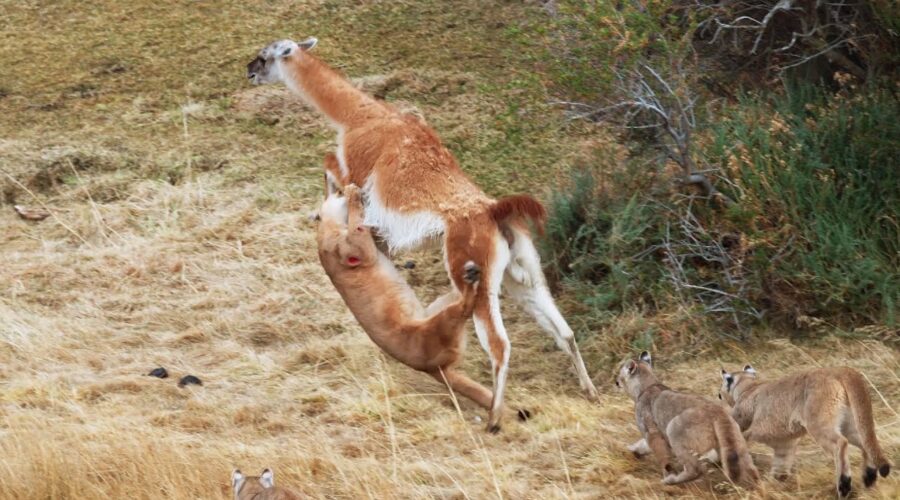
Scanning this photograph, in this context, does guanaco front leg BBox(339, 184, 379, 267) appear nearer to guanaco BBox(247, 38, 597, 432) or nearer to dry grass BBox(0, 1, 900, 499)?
guanaco BBox(247, 38, 597, 432)

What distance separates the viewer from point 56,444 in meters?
6.95

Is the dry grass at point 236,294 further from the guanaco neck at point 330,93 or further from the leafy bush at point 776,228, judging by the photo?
the guanaco neck at point 330,93

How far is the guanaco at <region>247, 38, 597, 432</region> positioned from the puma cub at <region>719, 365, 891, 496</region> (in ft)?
5.06

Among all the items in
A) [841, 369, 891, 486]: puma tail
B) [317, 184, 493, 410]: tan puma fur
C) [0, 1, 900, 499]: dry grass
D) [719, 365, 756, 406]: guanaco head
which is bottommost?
[0, 1, 900, 499]: dry grass

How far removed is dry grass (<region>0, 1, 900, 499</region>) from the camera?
6812mm

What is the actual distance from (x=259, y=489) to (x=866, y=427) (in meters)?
2.79

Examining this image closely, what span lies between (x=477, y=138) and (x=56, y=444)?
18.1ft

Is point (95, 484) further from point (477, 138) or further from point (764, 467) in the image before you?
point (477, 138)

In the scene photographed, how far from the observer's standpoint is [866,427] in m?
6.01

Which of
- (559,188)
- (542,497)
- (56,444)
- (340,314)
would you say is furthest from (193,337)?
(542,497)

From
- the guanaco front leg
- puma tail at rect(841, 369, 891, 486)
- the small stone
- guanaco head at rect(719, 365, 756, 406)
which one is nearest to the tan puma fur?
the guanaco front leg

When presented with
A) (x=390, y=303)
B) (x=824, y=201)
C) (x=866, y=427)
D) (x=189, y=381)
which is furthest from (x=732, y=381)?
(x=189, y=381)

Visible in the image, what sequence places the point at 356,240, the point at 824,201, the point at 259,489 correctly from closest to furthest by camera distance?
the point at 259,489 < the point at 824,201 < the point at 356,240

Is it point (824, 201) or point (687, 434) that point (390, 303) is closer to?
point (687, 434)
